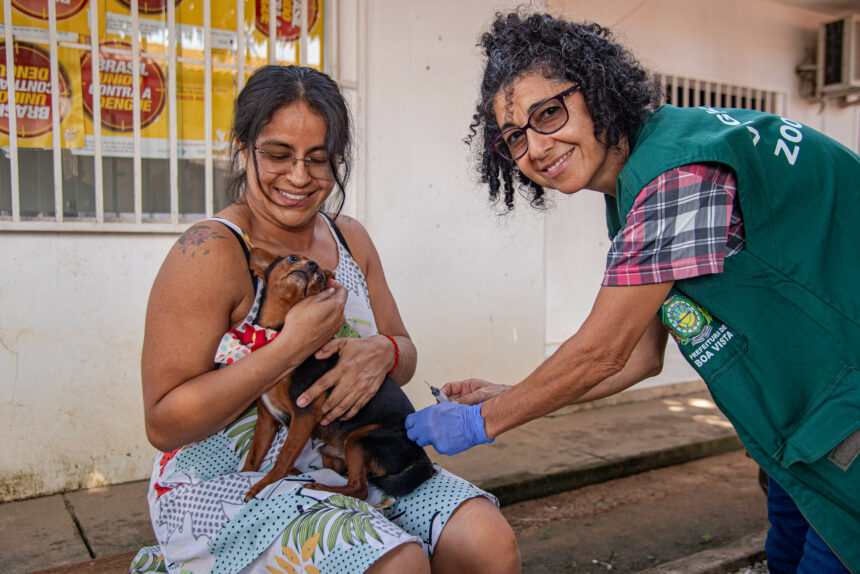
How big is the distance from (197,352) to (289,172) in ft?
2.17

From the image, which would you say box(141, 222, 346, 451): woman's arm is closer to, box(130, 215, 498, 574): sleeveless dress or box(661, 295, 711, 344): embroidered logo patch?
box(130, 215, 498, 574): sleeveless dress

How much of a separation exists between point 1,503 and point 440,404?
3124 mm

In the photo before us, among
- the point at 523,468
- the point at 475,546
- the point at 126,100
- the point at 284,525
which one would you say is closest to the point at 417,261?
the point at 523,468

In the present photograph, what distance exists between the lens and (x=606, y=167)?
6.71ft

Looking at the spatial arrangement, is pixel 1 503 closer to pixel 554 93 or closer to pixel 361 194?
pixel 361 194

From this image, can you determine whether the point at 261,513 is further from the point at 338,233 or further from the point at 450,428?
the point at 338,233

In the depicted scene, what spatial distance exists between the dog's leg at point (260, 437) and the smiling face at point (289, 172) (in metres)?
0.65

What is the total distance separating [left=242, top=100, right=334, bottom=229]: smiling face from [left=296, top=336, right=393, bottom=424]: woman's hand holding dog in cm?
47

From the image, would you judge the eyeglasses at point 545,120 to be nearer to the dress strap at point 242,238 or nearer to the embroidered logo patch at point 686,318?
the embroidered logo patch at point 686,318

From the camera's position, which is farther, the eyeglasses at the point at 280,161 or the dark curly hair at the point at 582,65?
the eyeglasses at the point at 280,161

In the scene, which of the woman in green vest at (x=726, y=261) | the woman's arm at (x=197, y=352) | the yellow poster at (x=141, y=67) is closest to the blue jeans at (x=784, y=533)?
the woman in green vest at (x=726, y=261)

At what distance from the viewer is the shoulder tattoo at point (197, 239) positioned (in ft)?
6.58

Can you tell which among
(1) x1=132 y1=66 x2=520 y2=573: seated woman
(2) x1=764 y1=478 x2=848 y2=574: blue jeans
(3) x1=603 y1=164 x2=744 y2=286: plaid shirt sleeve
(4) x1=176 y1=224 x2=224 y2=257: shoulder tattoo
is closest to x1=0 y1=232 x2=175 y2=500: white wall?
(1) x1=132 y1=66 x2=520 y2=573: seated woman

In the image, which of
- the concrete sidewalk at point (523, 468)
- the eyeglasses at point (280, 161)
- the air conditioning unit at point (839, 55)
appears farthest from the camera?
the air conditioning unit at point (839, 55)
